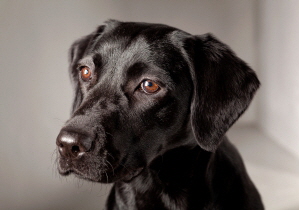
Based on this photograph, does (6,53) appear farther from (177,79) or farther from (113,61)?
(177,79)

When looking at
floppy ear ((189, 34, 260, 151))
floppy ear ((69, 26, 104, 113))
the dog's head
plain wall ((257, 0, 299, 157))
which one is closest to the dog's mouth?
the dog's head

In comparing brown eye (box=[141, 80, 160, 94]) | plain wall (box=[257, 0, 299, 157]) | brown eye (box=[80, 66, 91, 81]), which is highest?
brown eye (box=[141, 80, 160, 94])

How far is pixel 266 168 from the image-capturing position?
341cm

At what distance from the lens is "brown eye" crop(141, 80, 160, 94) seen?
5.46 feet

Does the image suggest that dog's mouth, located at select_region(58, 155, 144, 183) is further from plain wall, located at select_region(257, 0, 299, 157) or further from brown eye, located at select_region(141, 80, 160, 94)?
plain wall, located at select_region(257, 0, 299, 157)

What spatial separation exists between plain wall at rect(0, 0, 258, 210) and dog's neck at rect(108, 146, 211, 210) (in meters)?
0.66

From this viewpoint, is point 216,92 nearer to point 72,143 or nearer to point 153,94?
point 153,94

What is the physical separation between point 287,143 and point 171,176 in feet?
7.00

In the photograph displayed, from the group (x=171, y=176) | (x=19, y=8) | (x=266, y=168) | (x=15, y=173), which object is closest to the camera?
(x=171, y=176)

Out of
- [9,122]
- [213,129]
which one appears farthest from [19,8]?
[213,129]

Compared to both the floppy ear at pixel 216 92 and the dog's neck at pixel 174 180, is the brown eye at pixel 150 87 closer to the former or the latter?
the floppy ear at pixel 216 92

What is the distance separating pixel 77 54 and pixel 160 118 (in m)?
0.68

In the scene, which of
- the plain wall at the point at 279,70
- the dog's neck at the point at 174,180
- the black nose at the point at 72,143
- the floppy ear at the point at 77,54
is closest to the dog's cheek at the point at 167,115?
the dog's neck at the point at 174,180

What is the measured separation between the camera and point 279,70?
11.8ft
